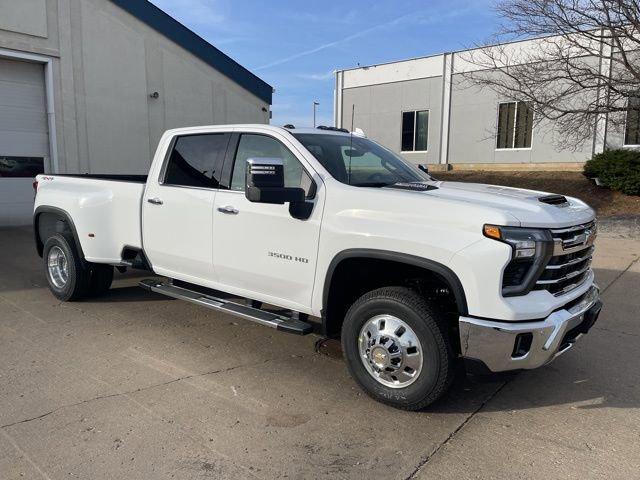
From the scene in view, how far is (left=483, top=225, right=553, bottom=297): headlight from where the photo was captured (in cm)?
323

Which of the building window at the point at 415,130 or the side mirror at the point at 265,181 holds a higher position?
the building window at the point at 415,130

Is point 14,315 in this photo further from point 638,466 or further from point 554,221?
point 638,466

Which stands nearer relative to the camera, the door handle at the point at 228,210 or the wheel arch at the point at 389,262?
the wheel arch at the point at 389,262

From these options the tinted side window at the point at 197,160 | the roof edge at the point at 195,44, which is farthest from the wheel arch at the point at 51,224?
the roof edge at the point at 195,44

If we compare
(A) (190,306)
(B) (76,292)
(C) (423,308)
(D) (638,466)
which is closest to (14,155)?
(B) (76,292)

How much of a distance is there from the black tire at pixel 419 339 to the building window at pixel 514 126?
67.8ft

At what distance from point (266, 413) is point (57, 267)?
419 cm

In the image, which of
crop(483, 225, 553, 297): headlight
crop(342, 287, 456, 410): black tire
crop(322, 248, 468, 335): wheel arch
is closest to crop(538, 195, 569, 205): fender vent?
crop(483, 225, 553, 297): headlight

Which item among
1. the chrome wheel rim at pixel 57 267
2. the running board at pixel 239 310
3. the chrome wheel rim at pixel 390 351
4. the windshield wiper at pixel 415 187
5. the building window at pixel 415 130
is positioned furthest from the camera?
the building window at pixel 415 130

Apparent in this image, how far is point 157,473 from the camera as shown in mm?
2984

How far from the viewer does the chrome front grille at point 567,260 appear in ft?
11.2

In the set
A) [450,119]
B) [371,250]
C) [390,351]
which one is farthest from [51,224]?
[450,119]

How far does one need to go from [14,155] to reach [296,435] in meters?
12.4

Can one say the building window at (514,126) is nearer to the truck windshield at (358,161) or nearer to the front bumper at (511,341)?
the truck windshield at (358,161)
